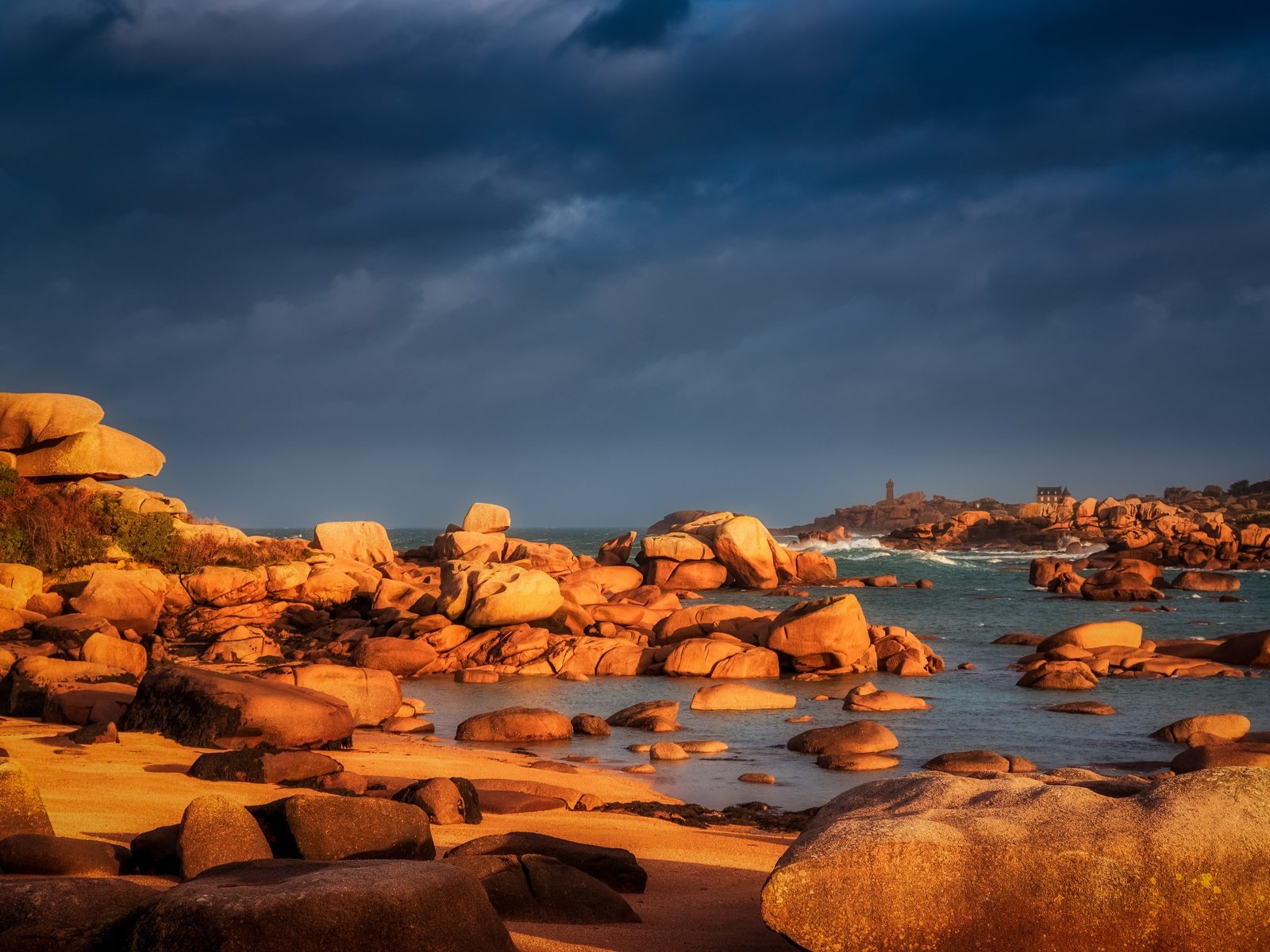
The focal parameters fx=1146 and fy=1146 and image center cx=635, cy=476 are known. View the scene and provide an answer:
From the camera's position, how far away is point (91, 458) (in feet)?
137

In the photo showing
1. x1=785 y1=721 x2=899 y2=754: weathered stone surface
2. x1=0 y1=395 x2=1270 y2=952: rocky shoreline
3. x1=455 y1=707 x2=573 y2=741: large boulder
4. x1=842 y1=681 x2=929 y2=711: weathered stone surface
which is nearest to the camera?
x1=0 y1=395 x2=1270 y2=952: rocky shoreline

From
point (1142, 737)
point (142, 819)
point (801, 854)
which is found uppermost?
point (801, 854)

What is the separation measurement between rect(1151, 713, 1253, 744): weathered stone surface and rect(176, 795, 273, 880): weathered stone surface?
1823 cm

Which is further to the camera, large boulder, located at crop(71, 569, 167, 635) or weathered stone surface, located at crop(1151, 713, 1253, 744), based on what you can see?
large boulder, located at crop(71, 569, 167, 635)

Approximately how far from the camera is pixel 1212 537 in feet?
281

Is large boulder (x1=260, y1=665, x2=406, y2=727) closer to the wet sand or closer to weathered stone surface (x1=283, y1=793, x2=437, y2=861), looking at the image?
the wet sand

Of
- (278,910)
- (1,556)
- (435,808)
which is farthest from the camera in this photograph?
(1,556)

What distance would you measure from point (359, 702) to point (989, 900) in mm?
16721

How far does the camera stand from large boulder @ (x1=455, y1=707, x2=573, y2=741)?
20500 millimetres

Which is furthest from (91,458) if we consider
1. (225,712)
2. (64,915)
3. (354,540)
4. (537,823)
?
A: (64,915)

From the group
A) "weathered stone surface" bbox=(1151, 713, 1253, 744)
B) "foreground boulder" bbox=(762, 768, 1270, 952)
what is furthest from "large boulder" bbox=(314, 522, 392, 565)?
"foreground boulder" bbox=(762, 768, 1270, 952)

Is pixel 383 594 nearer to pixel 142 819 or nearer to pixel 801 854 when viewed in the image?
pixel 142 819

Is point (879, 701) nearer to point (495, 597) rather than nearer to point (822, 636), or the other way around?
point (822, 636)

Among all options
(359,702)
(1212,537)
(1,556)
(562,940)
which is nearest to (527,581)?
(359,702)
